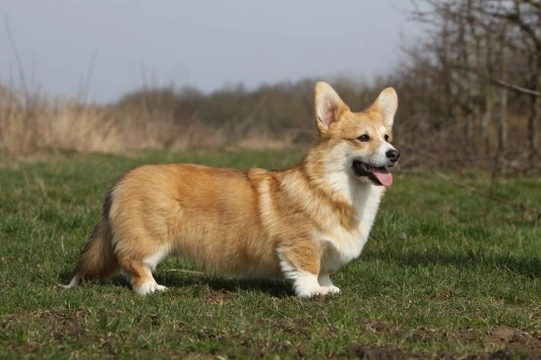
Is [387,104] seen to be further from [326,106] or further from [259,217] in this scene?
[259,217]

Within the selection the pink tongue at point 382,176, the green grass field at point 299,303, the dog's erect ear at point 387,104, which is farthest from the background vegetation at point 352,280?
the dog's erect ear at point 387,104

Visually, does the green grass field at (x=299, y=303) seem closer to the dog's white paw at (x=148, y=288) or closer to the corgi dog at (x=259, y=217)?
the dog's white paw at (x=148, y=288)

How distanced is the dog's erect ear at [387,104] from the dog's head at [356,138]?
19 centimetres

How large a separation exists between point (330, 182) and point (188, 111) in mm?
19772

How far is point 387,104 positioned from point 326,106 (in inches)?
23.2

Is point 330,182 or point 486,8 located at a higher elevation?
point 486,8

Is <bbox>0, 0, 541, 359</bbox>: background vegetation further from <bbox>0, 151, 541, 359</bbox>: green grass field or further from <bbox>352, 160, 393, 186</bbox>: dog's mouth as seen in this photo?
<bbox>352, 160, 393, 186</bbox>: dog's mouth

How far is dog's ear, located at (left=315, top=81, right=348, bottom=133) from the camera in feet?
17.5

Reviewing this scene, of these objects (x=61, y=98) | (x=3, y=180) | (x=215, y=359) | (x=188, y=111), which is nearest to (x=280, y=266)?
(x=215, y=359)

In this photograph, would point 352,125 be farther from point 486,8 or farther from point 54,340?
point 486,8

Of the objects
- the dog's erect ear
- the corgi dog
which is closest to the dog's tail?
the corgi dog

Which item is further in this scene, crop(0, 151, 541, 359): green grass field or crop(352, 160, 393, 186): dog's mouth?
crop(352, 160, 393, 186): dog's mouth

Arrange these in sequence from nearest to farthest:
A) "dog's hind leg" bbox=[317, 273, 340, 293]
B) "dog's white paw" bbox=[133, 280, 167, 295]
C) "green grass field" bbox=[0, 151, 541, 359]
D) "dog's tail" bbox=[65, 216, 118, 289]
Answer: "green grass field" bbox=[0, 151, 541, 359] < "dog's white paw" bbox=[133, 280, 167, 295] < "dog's tail" bbox=[65, 216, 118, 289] < "dog's hind leg" bbox=[317, 273, 340, 293]

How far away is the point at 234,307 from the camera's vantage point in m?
4.55
